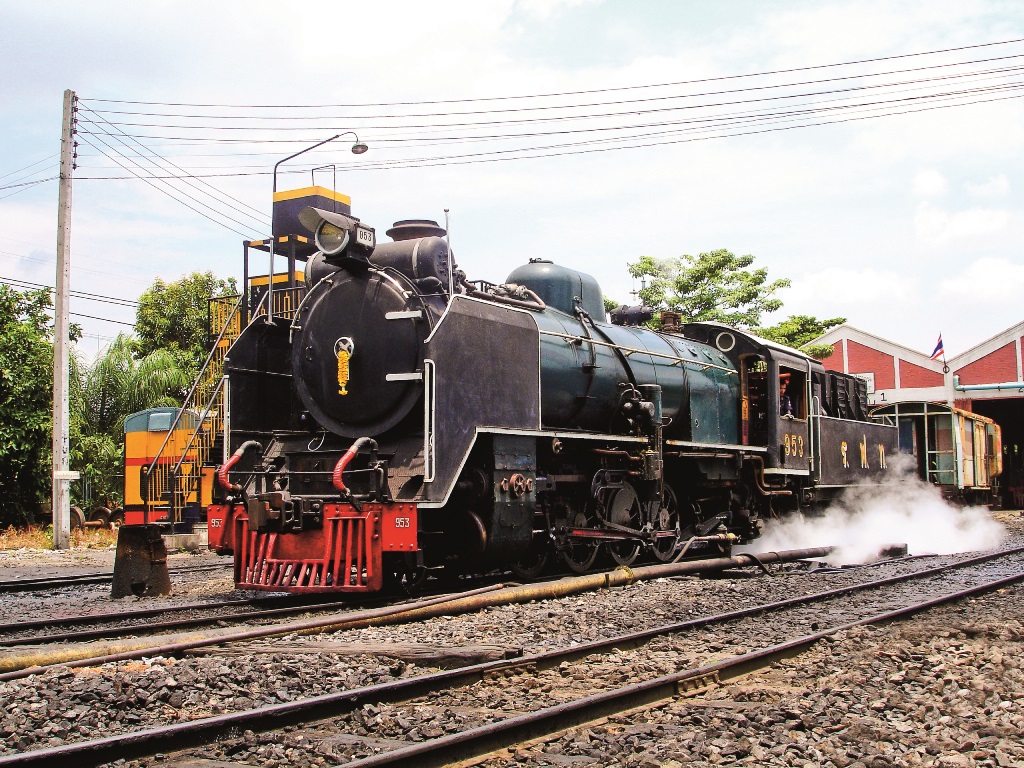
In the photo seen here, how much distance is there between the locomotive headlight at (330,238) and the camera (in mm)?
8961

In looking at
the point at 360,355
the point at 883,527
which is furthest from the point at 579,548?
the point at 883,527

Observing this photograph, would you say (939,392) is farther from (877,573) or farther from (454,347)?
(454,347)

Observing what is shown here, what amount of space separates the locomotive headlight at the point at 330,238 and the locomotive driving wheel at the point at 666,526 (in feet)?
16.7

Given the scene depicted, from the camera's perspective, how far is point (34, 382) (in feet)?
66.9

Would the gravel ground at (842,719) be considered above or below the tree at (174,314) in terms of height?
below

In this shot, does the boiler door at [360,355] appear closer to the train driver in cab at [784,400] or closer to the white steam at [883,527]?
the train driver in cab at [784,400]

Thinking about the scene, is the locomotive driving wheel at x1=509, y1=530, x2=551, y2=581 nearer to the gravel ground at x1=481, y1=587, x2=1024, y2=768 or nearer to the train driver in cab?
the gravel ground at x1=481, y1=587, x2=1024, y2=768

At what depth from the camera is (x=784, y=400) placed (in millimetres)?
14766

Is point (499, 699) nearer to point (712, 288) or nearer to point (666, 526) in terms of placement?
point (666, 526)

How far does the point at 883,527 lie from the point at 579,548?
9.36 m

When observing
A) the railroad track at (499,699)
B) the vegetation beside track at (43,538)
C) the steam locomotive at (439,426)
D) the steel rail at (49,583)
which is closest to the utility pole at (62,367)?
the vegetation beside track at (43,538)

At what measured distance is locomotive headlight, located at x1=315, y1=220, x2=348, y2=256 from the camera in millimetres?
8961

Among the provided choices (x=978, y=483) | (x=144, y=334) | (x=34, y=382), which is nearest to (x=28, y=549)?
(x=34, y=382)

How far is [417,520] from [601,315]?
4622 mm
